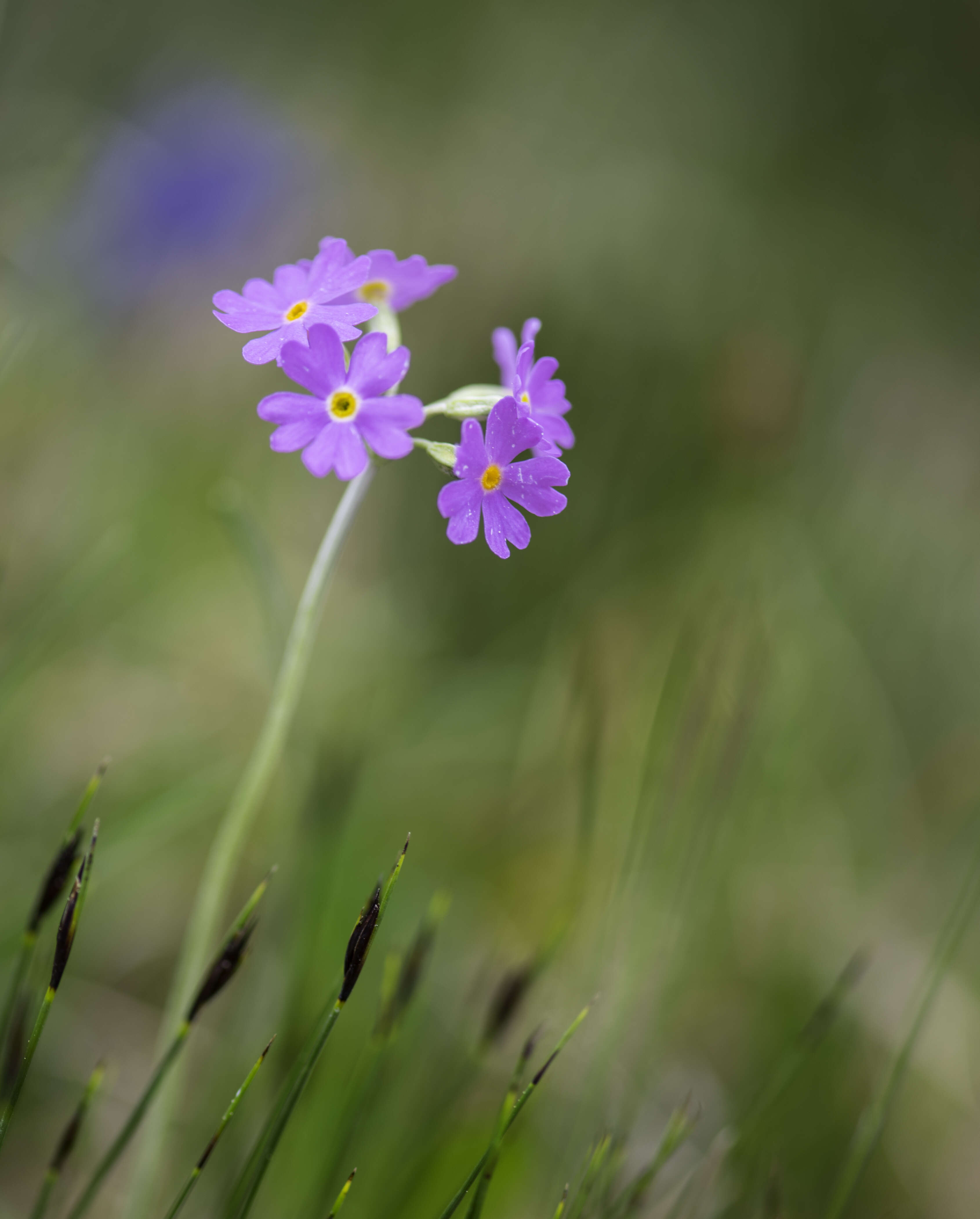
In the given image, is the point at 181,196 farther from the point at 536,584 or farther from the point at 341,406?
the point at 341,406

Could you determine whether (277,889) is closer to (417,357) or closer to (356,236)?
(417,357)

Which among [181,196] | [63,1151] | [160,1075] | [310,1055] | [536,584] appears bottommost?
[63,1151]

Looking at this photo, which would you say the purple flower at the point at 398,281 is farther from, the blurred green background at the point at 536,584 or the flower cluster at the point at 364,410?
the blurred green background at the point at 536,584

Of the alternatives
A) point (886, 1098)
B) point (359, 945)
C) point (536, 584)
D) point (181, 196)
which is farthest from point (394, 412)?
point (181, 196)

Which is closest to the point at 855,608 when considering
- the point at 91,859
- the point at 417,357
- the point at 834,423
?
the point at 834,423

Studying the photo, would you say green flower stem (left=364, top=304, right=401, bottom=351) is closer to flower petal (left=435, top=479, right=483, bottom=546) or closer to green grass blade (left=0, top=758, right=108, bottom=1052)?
flower petal (left=435, top=479, right=483, bottom=546)

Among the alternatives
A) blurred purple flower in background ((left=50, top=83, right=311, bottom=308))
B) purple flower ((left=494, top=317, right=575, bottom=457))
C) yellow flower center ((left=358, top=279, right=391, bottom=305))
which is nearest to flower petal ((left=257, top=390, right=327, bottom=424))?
purple flower ((left=494, top=317, right=575, bottom=457))
